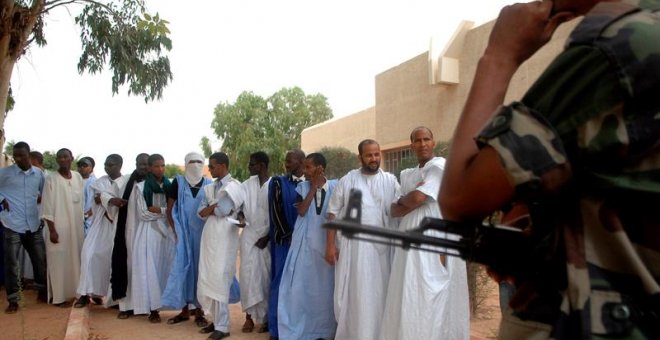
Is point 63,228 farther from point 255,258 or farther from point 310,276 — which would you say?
point 310,276

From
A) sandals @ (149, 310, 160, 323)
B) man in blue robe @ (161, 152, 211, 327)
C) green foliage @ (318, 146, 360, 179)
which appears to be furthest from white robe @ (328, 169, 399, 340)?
green foliage @ (318, 146, 360, 179)

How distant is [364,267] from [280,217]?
1.24 m

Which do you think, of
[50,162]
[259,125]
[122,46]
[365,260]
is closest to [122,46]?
[122,46]

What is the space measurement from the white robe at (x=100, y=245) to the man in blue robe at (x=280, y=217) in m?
2.75

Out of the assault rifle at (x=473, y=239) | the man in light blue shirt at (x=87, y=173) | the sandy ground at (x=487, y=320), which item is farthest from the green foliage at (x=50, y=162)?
the assault rifle at (x=473, y=239)

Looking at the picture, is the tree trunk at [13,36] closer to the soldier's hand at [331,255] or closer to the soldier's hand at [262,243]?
the soldier's hand at [262,243]

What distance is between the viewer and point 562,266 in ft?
3.48

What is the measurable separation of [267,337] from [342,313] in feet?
4.07

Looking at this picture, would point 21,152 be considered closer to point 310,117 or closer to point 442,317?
point 442,317

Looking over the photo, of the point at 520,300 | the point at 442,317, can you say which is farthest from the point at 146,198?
the point at 520,300

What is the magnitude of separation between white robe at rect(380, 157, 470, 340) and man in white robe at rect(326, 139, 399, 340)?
0.27m

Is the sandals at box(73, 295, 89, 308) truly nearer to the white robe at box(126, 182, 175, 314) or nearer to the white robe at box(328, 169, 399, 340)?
the white robe at box(126, 182, 175, 314)

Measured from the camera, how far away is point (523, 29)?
1.18m

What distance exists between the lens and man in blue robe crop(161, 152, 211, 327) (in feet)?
22.3
